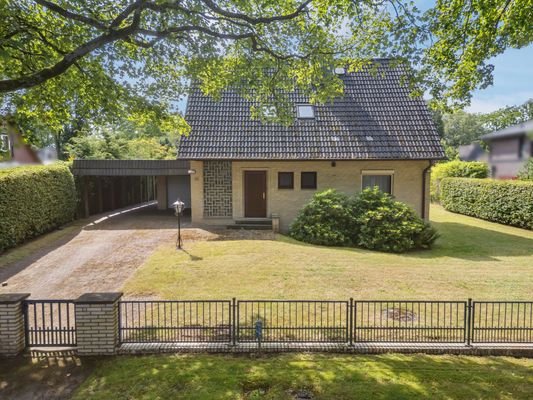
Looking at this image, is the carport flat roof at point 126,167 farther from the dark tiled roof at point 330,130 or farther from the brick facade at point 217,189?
the dark tiled roof at point 330,130

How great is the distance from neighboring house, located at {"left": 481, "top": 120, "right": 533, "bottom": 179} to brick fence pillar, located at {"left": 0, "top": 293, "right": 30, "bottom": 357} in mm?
7165

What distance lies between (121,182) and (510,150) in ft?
80.5

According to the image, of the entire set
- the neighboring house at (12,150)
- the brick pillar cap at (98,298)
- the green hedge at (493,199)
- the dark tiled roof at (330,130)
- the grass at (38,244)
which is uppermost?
the dark tiled roof at (330,130)

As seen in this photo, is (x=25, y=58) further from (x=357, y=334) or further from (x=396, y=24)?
(x=357, y=334)

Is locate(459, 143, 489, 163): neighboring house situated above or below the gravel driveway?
above

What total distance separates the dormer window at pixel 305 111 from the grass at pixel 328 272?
6.38m

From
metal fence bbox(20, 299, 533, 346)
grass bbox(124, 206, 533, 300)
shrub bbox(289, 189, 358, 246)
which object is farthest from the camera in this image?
shrub bbox(289, 189, 358, 246)

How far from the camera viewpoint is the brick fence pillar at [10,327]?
19.8ft

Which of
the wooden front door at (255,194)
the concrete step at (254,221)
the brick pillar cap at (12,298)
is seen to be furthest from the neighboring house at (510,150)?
the wooden front door at (255,194)

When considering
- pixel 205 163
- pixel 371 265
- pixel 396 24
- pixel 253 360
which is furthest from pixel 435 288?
pixel 205 163

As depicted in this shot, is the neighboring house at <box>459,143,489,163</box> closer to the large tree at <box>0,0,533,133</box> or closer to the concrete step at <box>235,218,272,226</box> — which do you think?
the large tree at <box>0,0,533,133</box>

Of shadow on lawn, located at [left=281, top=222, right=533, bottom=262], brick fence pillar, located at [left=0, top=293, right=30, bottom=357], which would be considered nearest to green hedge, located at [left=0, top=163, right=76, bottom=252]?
brick fence pillar, located at [left=0, top=293, right=30, bottom=357]

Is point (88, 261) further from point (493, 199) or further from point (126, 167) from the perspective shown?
point (493, 199)

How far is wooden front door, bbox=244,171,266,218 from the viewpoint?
55.5ft
